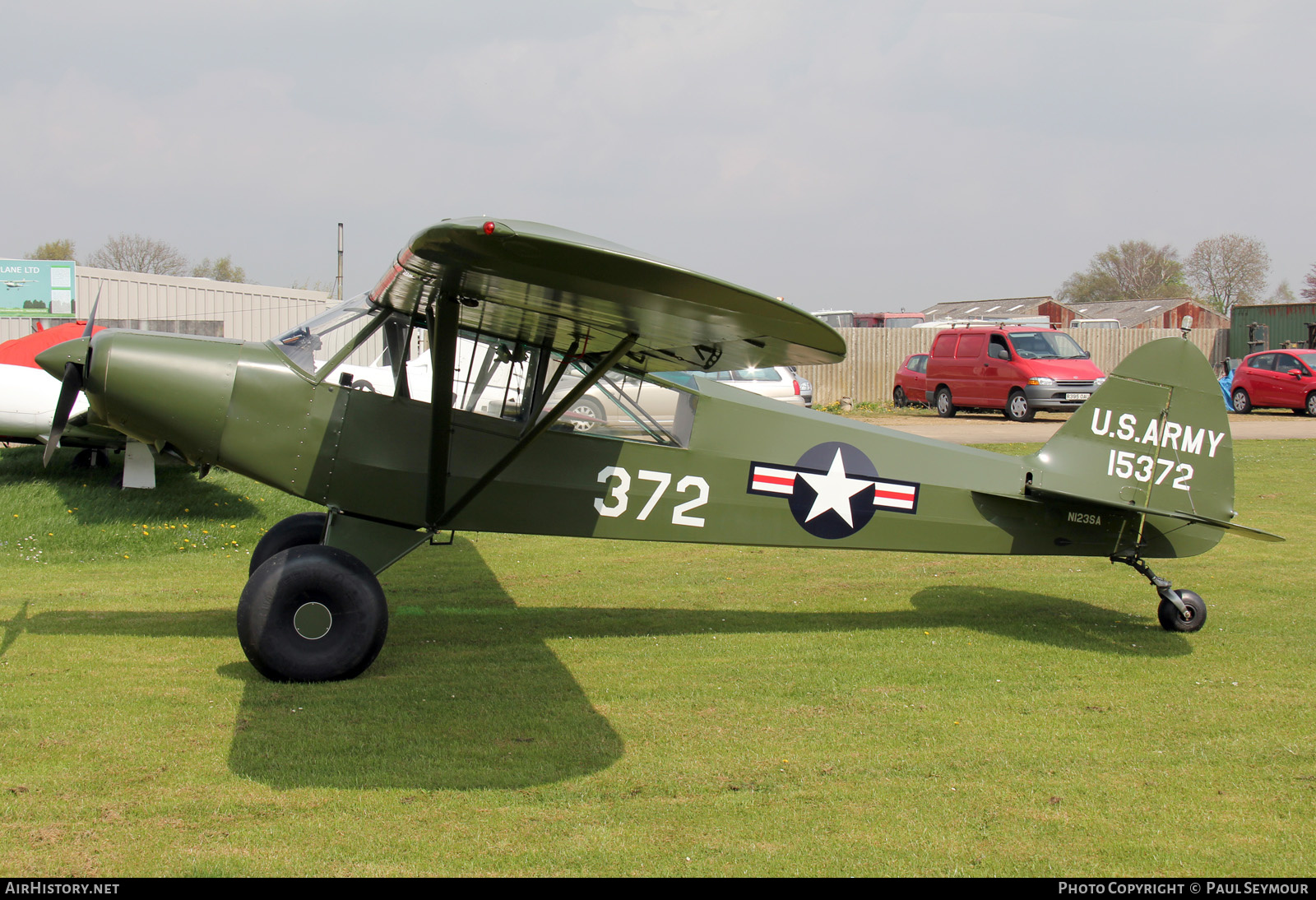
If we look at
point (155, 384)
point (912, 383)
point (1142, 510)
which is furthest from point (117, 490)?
point (912, 383)

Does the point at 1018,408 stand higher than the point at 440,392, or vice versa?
the point at 1018,408

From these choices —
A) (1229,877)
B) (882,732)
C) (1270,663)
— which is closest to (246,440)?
(882,732)

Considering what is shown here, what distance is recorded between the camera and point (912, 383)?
26.7 m

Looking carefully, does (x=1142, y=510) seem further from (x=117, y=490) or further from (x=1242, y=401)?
(x=1242, y=401)

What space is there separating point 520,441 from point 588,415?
0.70m

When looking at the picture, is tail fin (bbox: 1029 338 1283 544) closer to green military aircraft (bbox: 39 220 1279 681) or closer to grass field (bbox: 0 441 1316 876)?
green military aircraft (bbox: 39 220 1279 681)

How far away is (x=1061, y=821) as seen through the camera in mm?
3883

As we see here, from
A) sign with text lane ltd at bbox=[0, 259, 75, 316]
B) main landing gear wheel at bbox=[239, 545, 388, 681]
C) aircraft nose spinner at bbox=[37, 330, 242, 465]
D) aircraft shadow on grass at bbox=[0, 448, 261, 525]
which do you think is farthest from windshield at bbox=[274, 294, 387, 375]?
sign with text lane ltd at bbox=[0, 259, 75, 316]

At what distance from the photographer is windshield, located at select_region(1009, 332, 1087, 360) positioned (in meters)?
22.9

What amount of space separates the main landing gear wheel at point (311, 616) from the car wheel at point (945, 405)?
830 inches

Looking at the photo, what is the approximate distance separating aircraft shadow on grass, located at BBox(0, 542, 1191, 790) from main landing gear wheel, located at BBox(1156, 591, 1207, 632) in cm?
8

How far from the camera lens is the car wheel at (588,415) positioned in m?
6.27

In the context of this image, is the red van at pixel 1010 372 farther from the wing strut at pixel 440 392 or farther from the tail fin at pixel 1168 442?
the wing strut at pixel 440 392

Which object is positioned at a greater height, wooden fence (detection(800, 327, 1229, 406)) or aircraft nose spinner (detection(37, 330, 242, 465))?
wooden fence (detection(800, 327, 1229, 406))
